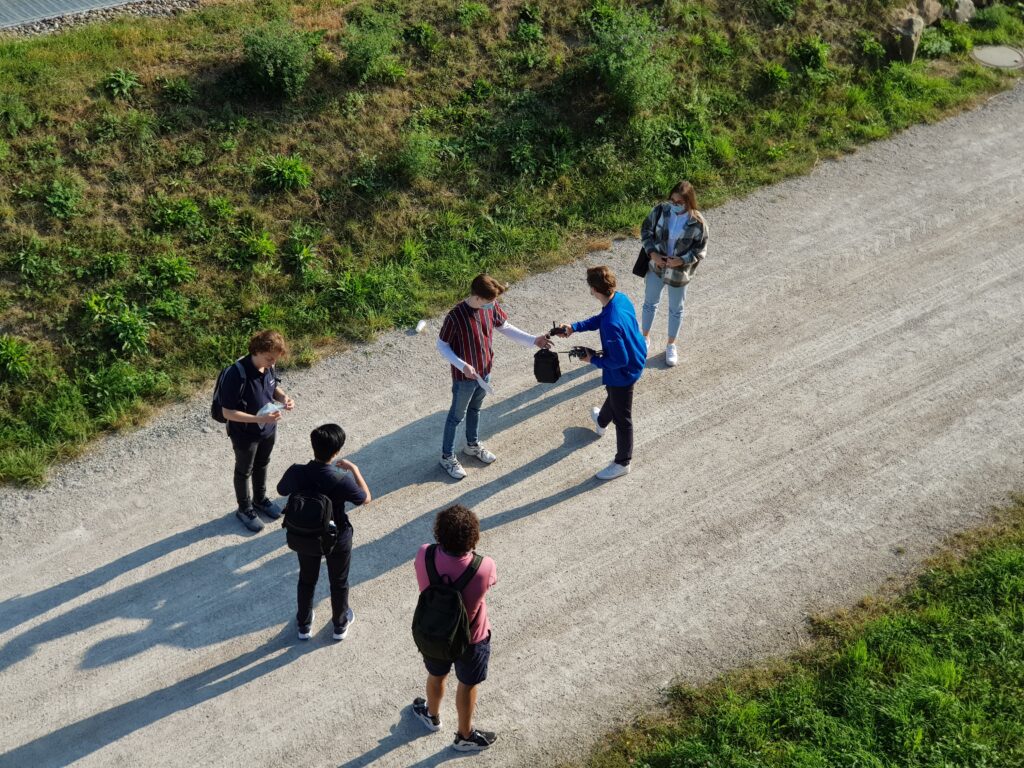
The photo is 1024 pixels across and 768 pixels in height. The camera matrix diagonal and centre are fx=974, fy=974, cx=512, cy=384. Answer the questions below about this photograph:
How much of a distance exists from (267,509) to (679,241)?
451 centimetres

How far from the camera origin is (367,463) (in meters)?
8.86

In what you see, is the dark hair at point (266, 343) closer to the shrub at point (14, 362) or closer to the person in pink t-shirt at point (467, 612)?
the person in pink t-shirt at point (467, 612)

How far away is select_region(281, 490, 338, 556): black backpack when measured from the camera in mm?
6461

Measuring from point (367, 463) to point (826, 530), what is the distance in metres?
4.07

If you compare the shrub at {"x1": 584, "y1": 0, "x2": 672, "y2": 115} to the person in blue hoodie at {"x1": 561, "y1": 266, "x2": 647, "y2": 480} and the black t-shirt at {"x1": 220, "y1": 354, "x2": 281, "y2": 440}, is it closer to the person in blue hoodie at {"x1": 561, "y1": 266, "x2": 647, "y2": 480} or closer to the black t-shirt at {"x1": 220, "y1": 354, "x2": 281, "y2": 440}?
the person in blue hoodie at {"x1": 561, "y1": 266, "x2": 647, "y2": 480}

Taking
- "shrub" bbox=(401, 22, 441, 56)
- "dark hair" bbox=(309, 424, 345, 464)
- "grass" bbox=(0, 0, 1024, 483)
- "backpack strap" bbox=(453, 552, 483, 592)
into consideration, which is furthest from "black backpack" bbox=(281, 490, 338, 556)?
"shrub" bbox=(401, 22, 441, 56)

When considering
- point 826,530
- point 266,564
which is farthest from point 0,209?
point 826,530

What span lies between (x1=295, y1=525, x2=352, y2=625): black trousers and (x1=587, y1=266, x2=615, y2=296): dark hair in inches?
111

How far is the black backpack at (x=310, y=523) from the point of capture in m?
6.46

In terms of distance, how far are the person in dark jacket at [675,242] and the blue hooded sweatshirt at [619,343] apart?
1472 millimetres

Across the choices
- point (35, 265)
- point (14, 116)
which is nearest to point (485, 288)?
point (35, 265)

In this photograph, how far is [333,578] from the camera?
701 cm

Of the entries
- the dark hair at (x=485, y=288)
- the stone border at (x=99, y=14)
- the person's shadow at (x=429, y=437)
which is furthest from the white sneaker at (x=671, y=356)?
the stone border at (x=99, y=14)

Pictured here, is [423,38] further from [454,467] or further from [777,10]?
[454,467]
